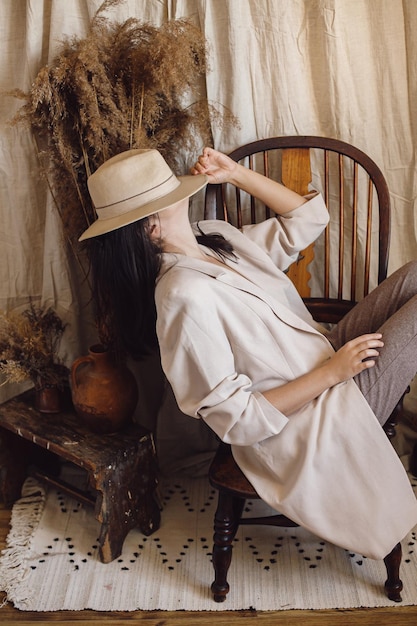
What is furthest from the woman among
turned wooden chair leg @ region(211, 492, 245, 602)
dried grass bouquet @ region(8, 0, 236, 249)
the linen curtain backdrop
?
the linen curtain backdrop

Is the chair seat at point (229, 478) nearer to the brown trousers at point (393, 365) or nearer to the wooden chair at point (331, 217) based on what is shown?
the wooden chair at point (331, 217)

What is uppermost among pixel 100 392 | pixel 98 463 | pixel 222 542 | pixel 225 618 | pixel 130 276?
pixel 130 276

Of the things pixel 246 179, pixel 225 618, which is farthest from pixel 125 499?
pixel 246 179

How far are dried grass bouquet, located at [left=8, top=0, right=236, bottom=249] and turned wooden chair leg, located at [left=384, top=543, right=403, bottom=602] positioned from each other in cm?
118

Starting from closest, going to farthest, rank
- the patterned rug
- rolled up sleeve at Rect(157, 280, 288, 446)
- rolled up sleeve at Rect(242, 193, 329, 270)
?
rolled up sleeve at Rect(157, 280, 288, 446)
the patterned rug
rolled up sleeve at Rect(242, 193, 329, 270)

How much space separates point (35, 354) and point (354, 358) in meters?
0.95

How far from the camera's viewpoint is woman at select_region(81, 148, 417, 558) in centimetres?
156

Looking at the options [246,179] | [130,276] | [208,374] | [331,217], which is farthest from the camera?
[331,217]

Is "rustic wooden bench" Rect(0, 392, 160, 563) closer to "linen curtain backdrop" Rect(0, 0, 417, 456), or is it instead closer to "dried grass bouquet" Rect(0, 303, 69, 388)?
"dried grass bouquet" Rect(0, 303, 69, 388)

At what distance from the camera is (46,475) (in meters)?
2.18

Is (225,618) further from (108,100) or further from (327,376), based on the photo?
(108,100)

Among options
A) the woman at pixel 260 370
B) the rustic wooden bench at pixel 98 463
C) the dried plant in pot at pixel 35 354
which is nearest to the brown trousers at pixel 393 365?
the woman at pixel 260 370

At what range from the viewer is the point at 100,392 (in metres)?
1.99

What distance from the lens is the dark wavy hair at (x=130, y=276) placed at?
5.37 ft
